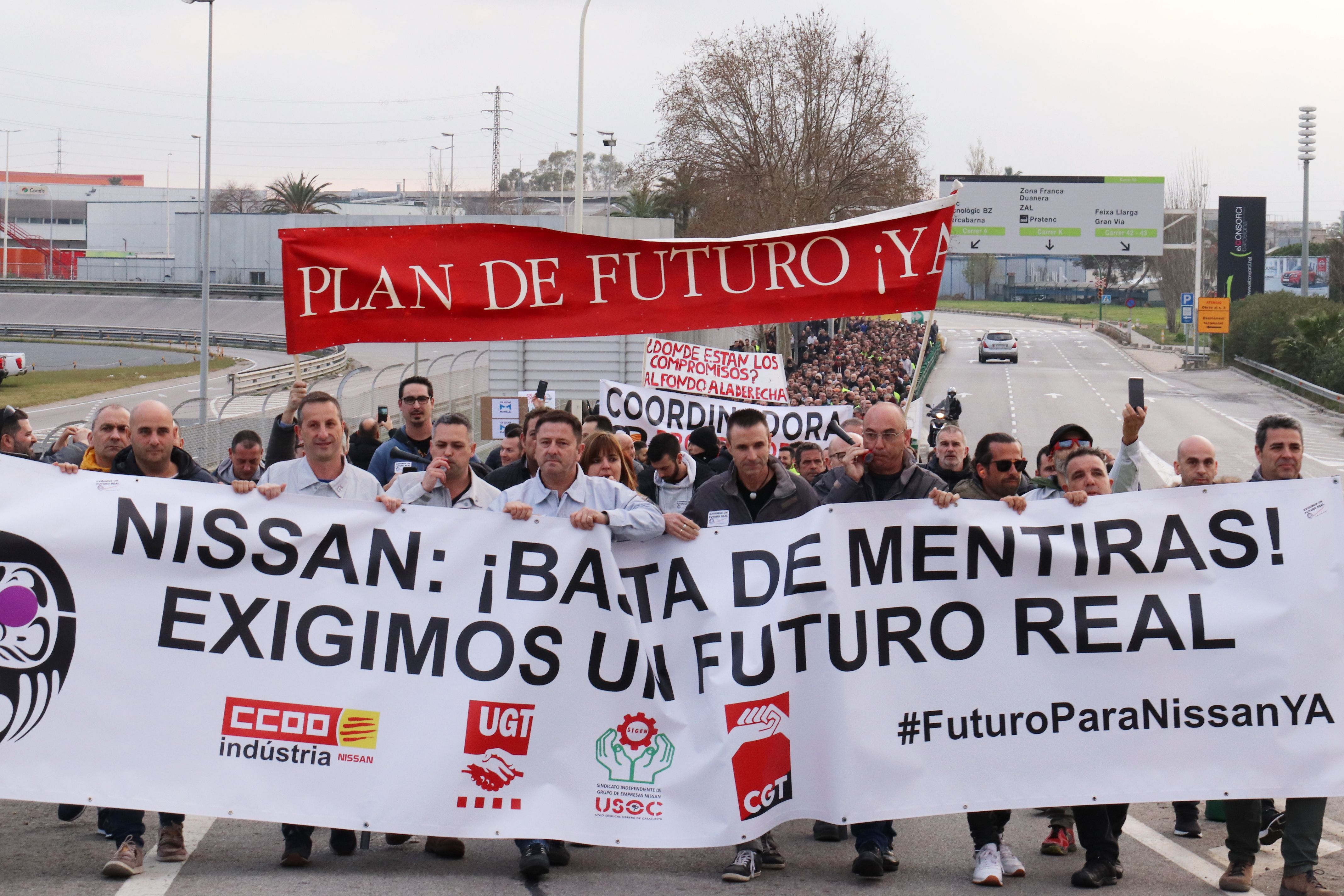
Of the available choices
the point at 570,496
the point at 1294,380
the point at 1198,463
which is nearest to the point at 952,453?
the point at 1198,463

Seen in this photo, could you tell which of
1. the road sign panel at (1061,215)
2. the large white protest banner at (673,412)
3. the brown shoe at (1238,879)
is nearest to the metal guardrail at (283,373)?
the road sign panel at (1061,215)

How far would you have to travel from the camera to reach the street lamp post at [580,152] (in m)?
25.2

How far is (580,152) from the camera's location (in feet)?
88.5

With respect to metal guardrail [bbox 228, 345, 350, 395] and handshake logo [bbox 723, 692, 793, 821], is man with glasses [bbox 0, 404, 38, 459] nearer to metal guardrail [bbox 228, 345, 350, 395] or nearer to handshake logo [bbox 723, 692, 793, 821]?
handshake logo [bbox 723, 692, 793, 821]

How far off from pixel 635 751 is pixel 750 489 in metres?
1.32

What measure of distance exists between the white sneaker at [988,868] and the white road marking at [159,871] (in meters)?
3.14

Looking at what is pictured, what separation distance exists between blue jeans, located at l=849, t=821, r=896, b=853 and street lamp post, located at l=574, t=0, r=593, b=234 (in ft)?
63.6

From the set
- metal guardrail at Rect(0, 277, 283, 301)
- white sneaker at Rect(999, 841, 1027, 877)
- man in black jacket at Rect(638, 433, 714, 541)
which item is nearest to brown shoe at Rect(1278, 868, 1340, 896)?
white sneaker at Rect(999, 841, 1027, 877)

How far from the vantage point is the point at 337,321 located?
706 cm

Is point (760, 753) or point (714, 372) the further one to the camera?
point (714, 372)

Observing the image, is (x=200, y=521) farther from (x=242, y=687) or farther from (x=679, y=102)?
(x=679, y=102)

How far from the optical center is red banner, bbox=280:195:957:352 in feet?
23.0

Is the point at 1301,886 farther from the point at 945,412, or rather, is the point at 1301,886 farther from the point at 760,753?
the point at 945,412

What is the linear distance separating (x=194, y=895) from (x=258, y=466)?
321 cm
